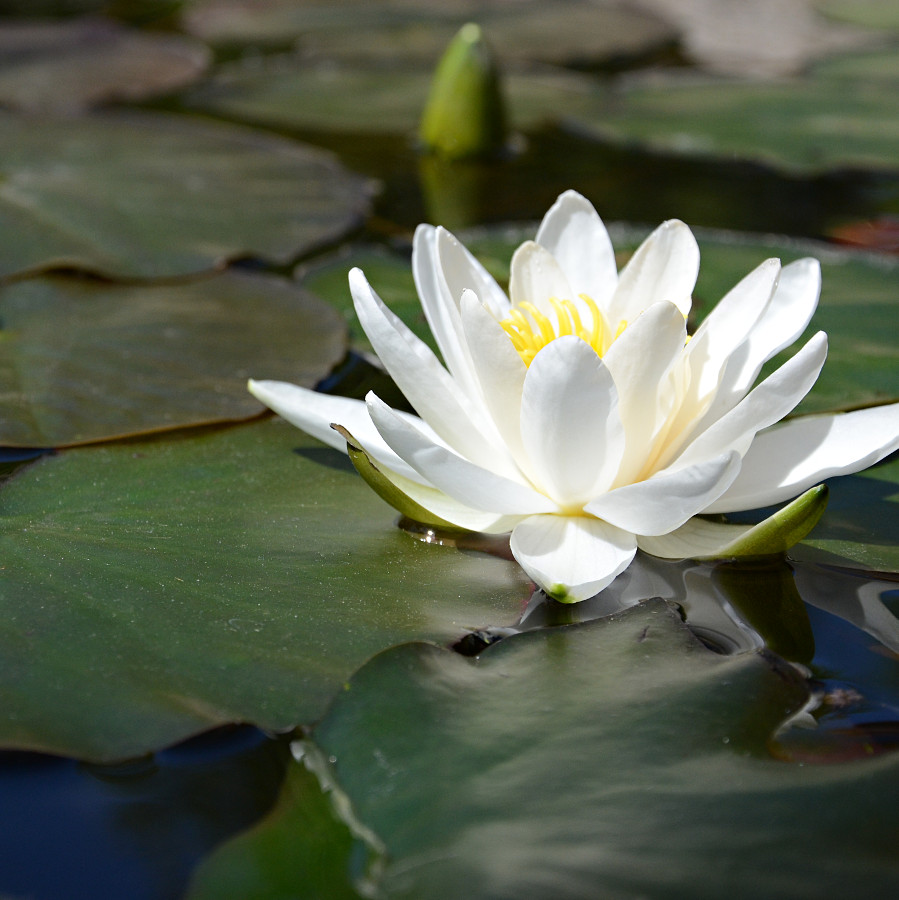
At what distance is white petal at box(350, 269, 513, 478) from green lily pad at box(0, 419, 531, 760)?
0.15 metres

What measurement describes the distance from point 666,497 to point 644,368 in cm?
16

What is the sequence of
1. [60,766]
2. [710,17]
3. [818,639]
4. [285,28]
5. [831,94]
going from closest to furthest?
[60,766] → [818,639] → [831,94] → [285,28] → [710,17]

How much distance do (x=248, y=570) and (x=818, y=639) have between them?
2.34 ft

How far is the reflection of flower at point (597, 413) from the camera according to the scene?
1122mm

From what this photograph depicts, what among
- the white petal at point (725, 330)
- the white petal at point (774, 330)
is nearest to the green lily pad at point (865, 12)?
the white petal at point (774, 330)

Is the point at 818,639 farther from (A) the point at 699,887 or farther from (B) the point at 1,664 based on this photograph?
(B) the point at 1,664

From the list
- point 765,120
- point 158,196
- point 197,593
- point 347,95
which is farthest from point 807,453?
point 347,95

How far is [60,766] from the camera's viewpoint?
1009 mm

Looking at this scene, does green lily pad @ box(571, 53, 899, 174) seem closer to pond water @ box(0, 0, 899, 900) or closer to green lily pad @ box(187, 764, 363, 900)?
pond water @ box(0, 0, 899, 900)

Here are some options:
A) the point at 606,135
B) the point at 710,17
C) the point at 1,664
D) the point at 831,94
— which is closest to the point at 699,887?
the point at 1,664

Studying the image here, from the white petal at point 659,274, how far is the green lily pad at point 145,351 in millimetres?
619

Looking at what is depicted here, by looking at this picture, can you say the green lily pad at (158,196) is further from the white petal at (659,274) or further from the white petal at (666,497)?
the white petal at (666,497)

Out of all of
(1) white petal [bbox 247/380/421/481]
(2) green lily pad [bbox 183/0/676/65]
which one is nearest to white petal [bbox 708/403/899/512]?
(1) white petal [bbox 247/380/421/481]

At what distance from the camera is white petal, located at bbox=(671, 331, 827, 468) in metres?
1.12
